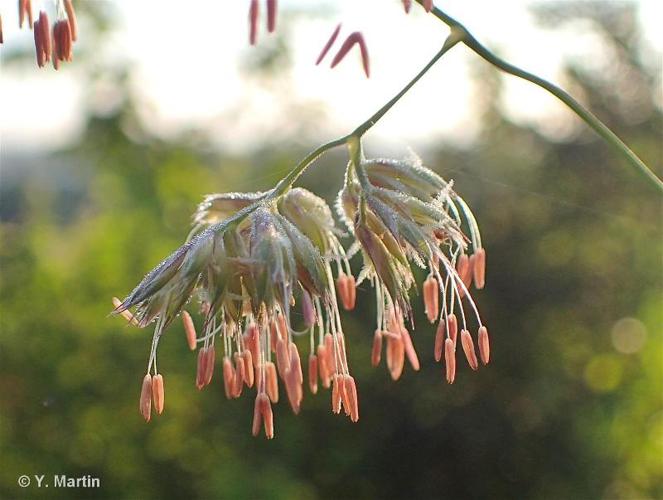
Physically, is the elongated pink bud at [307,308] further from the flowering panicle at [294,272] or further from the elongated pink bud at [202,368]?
the elongated pink bud at [202,368]

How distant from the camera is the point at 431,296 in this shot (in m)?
2.24

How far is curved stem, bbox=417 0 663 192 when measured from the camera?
5.98ft

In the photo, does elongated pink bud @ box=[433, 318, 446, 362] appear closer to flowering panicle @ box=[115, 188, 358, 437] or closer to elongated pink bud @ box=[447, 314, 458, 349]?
elongated pink bud @ box=[447, 314, 458, 349]

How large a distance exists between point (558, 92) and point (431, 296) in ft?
2.04

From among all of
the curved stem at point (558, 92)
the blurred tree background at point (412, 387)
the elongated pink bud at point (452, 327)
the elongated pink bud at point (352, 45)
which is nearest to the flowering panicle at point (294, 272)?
the elongated pink bud at point (452, 327)

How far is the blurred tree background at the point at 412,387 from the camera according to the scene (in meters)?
6.83

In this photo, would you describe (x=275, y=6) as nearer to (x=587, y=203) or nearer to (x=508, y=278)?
(x=508, y=278)

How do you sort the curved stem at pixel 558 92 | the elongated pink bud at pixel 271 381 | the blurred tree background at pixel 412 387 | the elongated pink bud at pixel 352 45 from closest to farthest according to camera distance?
the curved stem at pixel 558 92 → the elongated pink bud at pixel 352 45 → the elongated pink bud at pixel 271 381 → the blurred tree background at pixel 412 387

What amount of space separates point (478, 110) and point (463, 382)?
2.44 meters

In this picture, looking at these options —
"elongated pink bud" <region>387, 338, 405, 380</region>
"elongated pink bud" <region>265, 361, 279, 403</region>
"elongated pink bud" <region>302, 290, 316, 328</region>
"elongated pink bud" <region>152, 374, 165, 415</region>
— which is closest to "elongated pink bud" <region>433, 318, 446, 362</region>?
"elongated pink bud" <region>387, 338, 405, 380</region>

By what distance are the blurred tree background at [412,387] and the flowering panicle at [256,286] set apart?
458 cm

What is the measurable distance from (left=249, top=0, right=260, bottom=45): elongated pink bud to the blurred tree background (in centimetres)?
497

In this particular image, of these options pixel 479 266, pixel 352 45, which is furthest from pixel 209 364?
pixel 352 45

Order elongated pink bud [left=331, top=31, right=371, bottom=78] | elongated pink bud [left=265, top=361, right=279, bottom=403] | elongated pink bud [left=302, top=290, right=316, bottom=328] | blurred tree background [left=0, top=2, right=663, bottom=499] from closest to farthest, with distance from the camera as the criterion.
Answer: elongated pink bud [left=331, top=31, right=371, bottom=78] < elongated pink bud [left=302, top=290, right=316, bottom=328] < elongated pink bud [left=265, top=361, right=279, bottom=403] < blurred tree background [left=0, top=2, right=663, bottom=499]
